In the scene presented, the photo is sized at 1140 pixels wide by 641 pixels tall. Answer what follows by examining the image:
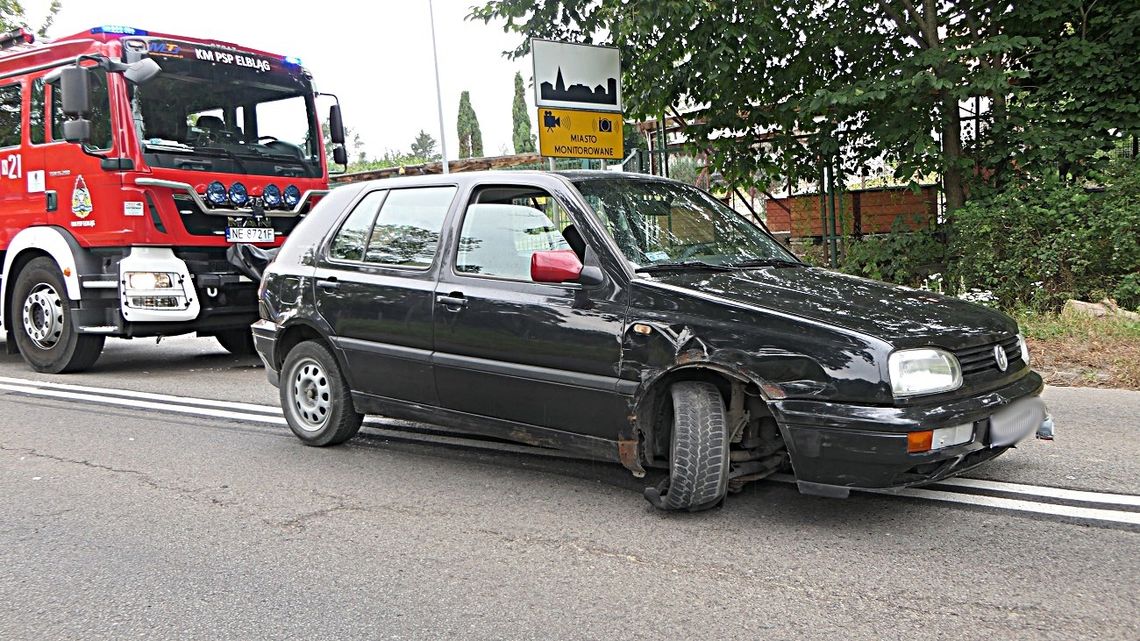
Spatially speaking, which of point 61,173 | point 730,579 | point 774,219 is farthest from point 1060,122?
point 61,173

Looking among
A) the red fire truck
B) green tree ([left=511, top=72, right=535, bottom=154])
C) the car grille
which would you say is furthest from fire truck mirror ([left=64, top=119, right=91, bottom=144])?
green tree ([left=511, top=72, right=535, bottom=154])

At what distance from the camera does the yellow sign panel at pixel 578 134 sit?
1039 cm

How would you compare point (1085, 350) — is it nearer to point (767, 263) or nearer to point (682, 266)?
point (767, 263)

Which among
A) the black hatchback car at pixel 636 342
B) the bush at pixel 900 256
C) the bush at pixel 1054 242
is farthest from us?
the bush at pixel 900 256

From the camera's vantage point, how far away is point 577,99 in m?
10.6

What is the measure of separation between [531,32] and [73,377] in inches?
246

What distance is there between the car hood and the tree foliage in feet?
18.9

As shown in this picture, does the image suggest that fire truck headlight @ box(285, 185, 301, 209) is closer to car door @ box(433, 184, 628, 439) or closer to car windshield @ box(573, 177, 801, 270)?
car door @ box(433, 184, 628, 439)

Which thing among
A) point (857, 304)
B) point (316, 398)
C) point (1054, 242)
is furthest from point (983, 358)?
point (1054, 242)

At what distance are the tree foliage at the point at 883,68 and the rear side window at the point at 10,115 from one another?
4.94m

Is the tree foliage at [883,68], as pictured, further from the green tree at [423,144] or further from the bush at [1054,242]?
the green tree at [423,144]

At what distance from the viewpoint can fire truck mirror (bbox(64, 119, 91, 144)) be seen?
326 inches

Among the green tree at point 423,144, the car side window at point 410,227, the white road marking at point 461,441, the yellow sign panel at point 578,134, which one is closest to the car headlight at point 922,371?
the white road marking at point 461,441

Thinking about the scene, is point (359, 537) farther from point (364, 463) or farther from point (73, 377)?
point (73, 377)
